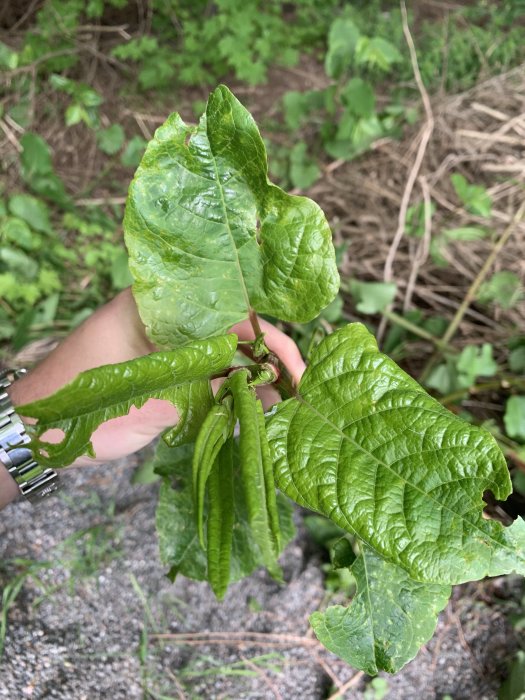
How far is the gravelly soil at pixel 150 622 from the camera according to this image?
184 cm

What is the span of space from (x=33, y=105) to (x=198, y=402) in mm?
2532

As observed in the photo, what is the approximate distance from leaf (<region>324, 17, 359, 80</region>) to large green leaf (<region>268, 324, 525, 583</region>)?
1.90 m

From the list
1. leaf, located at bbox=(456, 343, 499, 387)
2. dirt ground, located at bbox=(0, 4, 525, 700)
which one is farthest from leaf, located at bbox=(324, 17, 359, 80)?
leaf, located at bbox=(456, 343, 499, 387)

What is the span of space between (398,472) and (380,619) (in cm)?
38

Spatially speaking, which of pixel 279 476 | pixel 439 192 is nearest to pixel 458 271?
pixel 439 192

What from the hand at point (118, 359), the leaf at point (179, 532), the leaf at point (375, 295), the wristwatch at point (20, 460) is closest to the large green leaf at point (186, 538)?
the leaf at point (179, 532)

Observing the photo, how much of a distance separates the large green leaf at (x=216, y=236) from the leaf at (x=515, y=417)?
1.15m

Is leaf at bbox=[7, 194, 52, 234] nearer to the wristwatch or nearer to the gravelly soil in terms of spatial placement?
the gravelly soil

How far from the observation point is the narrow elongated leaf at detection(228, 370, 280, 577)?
0.78 m

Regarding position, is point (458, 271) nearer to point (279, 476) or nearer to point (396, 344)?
point (396, 344)

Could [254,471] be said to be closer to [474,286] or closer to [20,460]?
[20,460]

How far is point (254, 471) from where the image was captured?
802mm

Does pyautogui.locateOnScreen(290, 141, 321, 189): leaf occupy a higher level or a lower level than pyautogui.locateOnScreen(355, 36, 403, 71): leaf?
lower

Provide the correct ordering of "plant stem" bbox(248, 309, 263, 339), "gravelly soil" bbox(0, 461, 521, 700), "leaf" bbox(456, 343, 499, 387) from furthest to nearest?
"leaf" bbox(456, 343, 499, 387)
"gravelly soil" bbox(0, 461, 521, 700)
"plant stem" bbox(248, 309, 263, 339)
